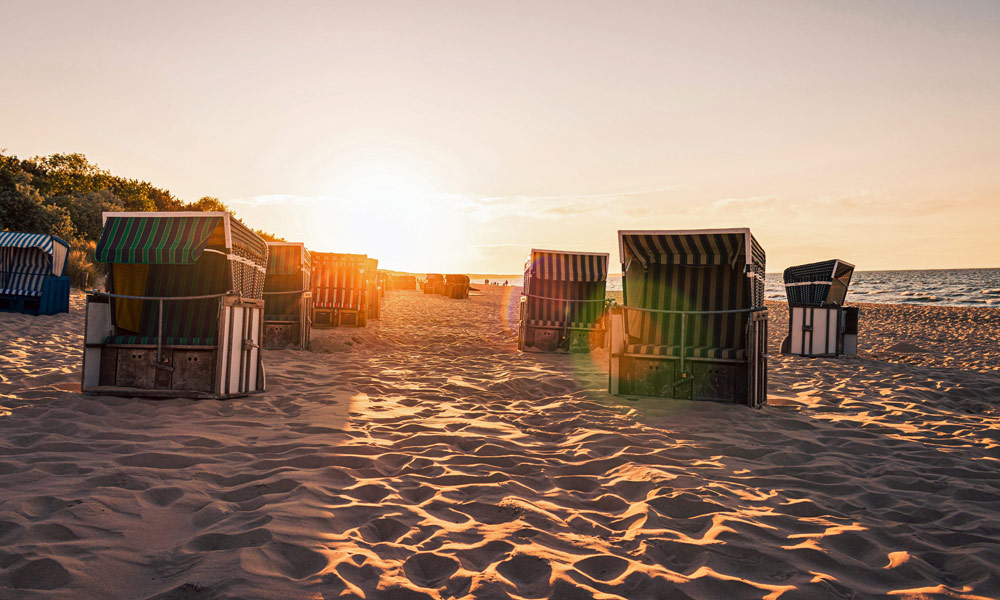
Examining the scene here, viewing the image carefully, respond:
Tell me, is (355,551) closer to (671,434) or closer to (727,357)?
(671,434)

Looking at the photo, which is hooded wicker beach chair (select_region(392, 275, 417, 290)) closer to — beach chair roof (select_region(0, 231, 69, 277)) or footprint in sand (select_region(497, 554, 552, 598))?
beach chair roof (select_region(0, 231, 69, 277))

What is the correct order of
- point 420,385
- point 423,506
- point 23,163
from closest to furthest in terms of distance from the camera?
point 423,506 → point 420,385 → point 23,163

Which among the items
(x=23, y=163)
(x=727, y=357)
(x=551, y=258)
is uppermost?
(x=23, y=163)

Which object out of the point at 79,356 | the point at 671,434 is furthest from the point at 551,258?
the point at 79,356

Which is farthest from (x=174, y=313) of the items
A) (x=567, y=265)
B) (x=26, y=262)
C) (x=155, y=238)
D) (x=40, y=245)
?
(x=26, y=262)

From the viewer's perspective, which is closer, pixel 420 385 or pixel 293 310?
pixel 420 385

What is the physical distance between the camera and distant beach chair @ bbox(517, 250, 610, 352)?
11.9 metres

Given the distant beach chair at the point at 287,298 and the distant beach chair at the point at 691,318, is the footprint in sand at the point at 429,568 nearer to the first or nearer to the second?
the distant beach chair at the point at 691,318

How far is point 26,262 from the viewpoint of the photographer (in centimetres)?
1366

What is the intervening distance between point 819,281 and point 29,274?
772 inches

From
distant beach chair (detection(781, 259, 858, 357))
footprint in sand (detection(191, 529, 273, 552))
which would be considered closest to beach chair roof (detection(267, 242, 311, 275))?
footprint in sand (detection(191, 529, 273, 552))

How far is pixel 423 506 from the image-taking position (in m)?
3.39

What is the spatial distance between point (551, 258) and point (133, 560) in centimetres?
1018

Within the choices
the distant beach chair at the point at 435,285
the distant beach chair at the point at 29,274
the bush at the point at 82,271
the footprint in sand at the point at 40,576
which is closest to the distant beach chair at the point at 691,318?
the footprint in sand at the point at 40,576
